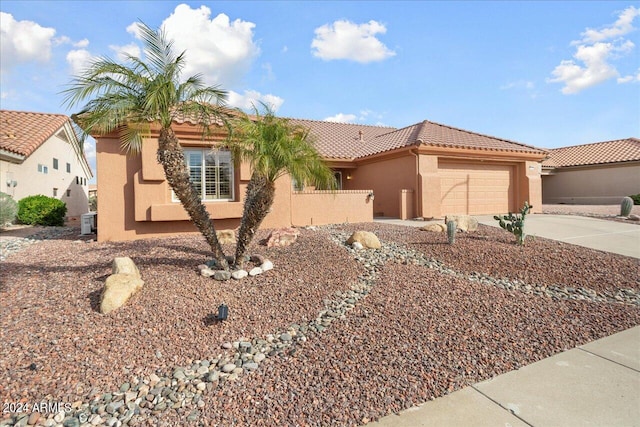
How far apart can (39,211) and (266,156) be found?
14350mm

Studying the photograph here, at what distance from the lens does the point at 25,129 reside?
17.3m

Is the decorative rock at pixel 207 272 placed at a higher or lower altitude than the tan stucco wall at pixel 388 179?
lower

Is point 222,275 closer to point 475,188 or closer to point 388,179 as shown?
point 388,179

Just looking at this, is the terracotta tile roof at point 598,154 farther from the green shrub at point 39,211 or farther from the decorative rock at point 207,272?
the green shrub at point 39,211

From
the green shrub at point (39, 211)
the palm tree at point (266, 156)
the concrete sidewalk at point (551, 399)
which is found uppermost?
the palm tree at point (266, 156)

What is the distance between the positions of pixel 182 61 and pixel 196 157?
540 centimetres

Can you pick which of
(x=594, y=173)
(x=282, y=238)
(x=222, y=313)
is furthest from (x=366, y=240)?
(x=594, y=173)

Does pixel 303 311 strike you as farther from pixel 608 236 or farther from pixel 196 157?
pixel 608 236

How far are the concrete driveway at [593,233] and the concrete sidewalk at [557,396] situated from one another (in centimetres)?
620

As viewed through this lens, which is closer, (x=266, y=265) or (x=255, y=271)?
(x=255, y=271)

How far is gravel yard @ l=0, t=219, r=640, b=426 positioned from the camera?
3367mm

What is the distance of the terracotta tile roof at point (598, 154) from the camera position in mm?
24328

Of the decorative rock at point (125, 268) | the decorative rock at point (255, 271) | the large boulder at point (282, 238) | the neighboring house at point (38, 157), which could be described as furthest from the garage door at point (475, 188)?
the neighboring house at point (38, 157)

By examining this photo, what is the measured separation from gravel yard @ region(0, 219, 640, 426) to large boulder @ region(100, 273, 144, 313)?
0.18 m
